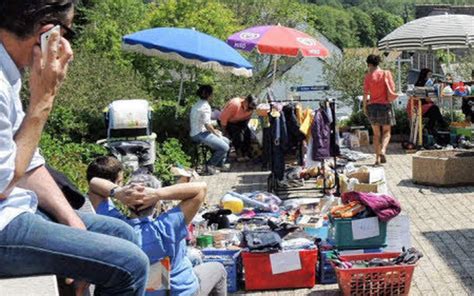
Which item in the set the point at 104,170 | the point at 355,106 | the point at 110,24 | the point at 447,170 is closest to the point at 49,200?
the point at 104,170

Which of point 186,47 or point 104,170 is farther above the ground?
point 186,47

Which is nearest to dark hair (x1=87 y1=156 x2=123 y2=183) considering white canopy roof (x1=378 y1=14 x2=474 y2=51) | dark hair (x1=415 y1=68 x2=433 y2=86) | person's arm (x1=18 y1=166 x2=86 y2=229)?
person's arm (x1=18 y1=166 x2=86 y2=229)

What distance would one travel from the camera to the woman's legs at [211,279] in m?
4.69

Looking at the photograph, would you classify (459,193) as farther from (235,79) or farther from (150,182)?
(235,79)

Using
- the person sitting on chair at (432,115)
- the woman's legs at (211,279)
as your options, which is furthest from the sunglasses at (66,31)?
the person sitting on chair at (432,115)

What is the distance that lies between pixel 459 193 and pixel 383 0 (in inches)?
4758

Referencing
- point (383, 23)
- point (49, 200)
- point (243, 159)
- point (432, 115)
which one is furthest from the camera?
point (383, 23)

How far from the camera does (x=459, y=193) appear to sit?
389 inches

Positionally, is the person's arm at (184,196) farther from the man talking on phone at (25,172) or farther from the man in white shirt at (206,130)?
the man in white shirt at (206,130)

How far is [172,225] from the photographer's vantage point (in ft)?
13.6

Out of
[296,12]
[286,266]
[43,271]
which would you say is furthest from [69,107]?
[296,12]

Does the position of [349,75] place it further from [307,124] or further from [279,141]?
[279,141]

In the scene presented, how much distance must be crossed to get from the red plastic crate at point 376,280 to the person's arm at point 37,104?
369cm

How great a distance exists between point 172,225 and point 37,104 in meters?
1.86
